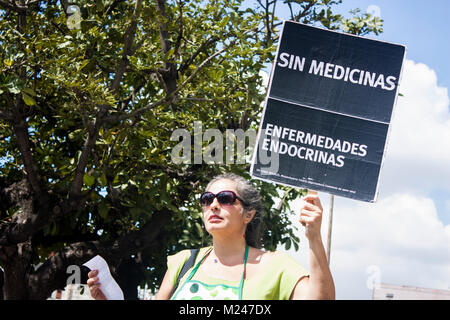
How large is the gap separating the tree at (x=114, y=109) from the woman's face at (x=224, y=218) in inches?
185

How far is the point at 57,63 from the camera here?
24.6 ft

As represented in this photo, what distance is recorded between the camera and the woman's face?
3.20 metres

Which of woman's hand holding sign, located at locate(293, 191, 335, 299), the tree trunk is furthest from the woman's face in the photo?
the tree trunk

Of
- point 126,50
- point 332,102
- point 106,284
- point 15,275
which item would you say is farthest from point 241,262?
point 15,275

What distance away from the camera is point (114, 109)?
9719 mm

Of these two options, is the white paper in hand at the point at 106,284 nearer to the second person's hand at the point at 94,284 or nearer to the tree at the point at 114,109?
the second person's hand at the point at 94,284

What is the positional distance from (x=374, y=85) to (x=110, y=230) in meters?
9.64

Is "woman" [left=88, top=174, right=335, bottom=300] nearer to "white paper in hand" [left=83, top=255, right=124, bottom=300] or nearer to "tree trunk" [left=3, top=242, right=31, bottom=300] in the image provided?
"white paper in hand" [left=83, top=255, right=124, bottom=300]

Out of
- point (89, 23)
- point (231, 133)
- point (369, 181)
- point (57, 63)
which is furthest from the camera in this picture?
point (231, 133)

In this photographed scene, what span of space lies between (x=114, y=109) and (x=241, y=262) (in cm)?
703

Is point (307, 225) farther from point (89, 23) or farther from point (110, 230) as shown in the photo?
point (110, 230)

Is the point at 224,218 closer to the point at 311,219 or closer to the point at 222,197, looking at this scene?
the point at 222,197
